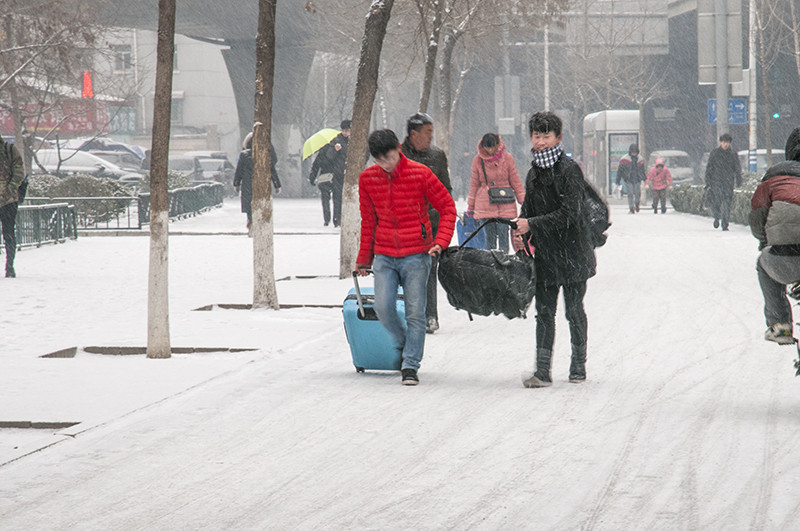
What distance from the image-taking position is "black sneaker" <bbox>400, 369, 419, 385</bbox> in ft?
24.1

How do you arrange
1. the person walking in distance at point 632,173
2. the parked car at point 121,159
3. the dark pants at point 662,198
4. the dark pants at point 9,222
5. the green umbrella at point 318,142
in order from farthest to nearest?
the parked car at point 121,159, the dark pants at point 662,198, the person walking in distance at point 632,173, the green umbrella at point 318,142, the dark pants at point 9,222

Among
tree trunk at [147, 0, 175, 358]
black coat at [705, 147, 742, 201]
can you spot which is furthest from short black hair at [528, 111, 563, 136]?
black coat at [705, 147, 742, 201]

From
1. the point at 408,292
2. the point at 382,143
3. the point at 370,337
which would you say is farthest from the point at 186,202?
the point at 382,143

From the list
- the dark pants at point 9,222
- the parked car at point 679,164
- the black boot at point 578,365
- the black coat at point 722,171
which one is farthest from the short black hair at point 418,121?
the parked car at point 679,164

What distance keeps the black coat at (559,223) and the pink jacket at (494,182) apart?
18.3 ft

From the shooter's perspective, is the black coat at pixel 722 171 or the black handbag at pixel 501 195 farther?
the black coat at pixel 722 171

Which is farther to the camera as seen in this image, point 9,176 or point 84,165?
point 84,165

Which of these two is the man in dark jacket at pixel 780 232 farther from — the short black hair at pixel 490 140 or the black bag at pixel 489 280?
the short black hair at pixel 490 140

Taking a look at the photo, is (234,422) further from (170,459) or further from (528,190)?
(528,190)

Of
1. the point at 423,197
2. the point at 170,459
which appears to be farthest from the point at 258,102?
the point at 170,459

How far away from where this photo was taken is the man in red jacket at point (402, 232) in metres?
7.26

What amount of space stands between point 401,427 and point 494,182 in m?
6.99

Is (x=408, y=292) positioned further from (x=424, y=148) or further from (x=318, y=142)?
(x=318, y=142)

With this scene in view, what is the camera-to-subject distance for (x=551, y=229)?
22.7 feet
